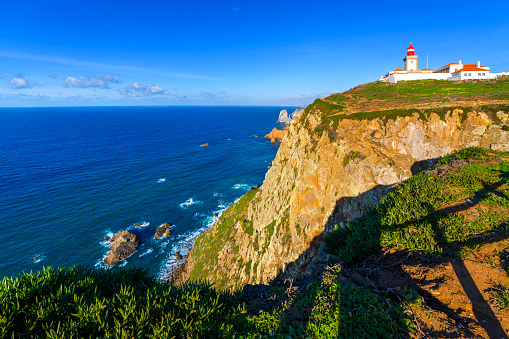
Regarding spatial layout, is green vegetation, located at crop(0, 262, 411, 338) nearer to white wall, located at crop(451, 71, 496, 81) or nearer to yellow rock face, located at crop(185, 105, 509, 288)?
yellow rock face, located at crop(185, 105, 509, 288)

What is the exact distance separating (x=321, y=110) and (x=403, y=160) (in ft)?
48.1

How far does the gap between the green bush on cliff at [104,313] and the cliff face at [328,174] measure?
49.1 feet

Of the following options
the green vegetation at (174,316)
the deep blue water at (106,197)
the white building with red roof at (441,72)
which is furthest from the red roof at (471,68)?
the green vegetation at (174,316)

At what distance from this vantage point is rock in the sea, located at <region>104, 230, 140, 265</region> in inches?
1604

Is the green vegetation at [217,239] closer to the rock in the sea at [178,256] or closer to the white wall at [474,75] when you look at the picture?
the rock in the sea at [178,256]

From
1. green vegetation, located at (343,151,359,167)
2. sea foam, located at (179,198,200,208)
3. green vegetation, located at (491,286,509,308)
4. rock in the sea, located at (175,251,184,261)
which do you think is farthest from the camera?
sea foam, located at (179,198,200,208)

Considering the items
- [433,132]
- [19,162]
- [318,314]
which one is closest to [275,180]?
[433,132]

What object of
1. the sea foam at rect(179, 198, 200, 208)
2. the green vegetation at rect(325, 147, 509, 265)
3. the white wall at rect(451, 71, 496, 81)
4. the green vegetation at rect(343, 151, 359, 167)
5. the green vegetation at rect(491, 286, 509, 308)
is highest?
the white wall at rect(451, 71, 496, 81)

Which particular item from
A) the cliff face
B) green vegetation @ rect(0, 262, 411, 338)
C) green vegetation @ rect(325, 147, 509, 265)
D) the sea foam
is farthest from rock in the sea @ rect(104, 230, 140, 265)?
green vegetation @ rect(325, 147, 509, 265)

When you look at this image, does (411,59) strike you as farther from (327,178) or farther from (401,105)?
(327,178)

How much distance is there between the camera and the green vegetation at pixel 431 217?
9562 millimetres

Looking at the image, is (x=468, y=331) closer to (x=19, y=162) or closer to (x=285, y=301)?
(x=285, y=301)

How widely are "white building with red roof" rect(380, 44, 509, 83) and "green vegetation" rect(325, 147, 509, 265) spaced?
46880 millimetres

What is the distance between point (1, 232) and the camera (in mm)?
45344
